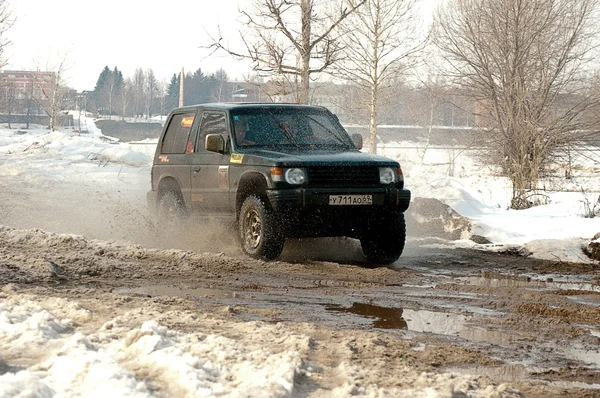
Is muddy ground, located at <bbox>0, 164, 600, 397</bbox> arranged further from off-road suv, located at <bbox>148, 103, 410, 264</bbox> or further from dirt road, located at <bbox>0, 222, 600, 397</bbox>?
off-road suv, located at <bbox>148, 103, 410, 264</bbox>

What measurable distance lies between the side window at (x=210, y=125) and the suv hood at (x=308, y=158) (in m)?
0.71

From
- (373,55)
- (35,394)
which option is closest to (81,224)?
(35,394)

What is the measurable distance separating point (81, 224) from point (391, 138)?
61.0 metres

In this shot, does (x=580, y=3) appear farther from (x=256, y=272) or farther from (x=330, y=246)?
(x=256, y=272)

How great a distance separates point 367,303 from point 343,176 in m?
2.36

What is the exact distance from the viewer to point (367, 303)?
678cm

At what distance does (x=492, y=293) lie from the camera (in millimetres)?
7410

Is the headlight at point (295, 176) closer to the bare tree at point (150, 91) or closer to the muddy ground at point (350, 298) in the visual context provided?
the muddy ground at point (350, 298)

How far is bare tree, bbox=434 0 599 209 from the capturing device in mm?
21953

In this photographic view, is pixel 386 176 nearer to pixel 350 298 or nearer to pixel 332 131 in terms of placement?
pixel 332 131

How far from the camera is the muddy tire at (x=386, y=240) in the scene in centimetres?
924

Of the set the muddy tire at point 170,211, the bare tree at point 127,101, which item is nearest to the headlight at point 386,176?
the muddy tire at point 170,211

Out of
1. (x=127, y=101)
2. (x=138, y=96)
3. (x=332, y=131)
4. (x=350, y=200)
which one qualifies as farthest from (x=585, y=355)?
(x=138, y=96)

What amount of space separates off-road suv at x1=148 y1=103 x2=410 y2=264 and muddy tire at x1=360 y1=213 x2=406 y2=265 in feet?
0.04
